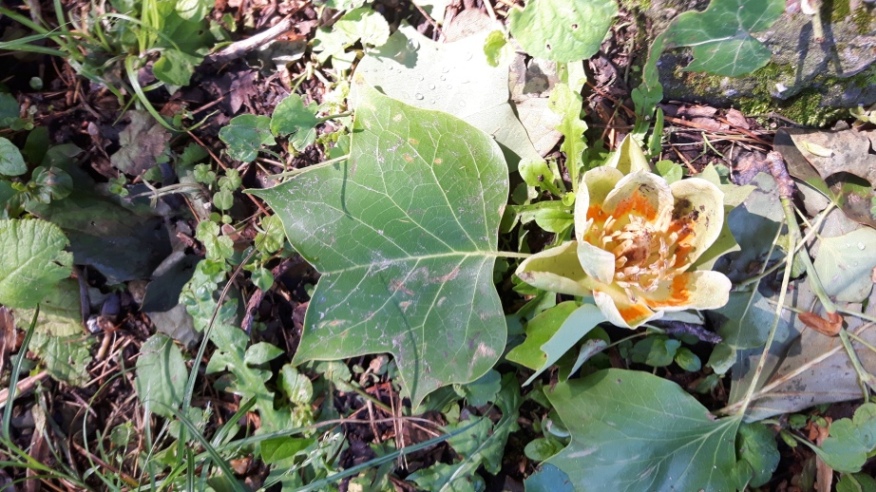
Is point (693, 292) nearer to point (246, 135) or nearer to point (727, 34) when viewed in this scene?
point (727, 34)

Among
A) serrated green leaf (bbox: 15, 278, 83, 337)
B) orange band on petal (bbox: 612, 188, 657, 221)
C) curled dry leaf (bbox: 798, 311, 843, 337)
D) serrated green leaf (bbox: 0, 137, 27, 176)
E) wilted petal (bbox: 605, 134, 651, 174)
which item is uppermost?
wilted petal (bbox: 605, 134, 651, 174)

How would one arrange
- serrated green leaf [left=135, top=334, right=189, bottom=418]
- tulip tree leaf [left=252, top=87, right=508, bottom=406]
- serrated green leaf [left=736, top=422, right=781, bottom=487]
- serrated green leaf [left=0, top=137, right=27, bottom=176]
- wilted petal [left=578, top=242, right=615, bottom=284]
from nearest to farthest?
1. wilted petal [left=578, top=242, right=615, bottom=284]
2. tulip tree leaf [left=252, top=87, right=508, bottom=406]
3. serrated green leaf [left=736, top=422, right=781, bottom=487]
4. serrated green leaf [left=0, top=137, right=27, bottom=176]
5. serrated green leaf [left=135, top=334, right=189, bottom=418]

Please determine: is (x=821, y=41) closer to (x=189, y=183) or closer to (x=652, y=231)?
(x=652, y=231)

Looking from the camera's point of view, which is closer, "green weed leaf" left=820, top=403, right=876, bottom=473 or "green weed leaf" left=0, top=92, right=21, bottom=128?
"green weed leaf" left=820, top=403, right=876, bottom=473

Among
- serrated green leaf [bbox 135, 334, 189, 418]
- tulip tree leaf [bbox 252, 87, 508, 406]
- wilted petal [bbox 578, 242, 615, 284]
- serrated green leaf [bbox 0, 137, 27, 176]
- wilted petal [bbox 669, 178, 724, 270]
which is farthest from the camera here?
serrated green leaf [bbox 135, 334, 189, 418]

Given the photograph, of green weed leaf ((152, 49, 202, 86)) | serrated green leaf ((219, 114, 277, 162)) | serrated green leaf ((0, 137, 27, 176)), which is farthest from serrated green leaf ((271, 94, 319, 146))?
serrated green leaf ((0, 137, 27, 176))

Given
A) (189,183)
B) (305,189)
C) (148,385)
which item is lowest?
(148,385)

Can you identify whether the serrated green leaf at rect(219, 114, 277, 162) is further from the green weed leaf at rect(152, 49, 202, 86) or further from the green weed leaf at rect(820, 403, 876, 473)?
the green weed leaf at rect(820, 403, 876, 473)

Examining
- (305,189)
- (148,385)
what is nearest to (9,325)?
(148,385)
